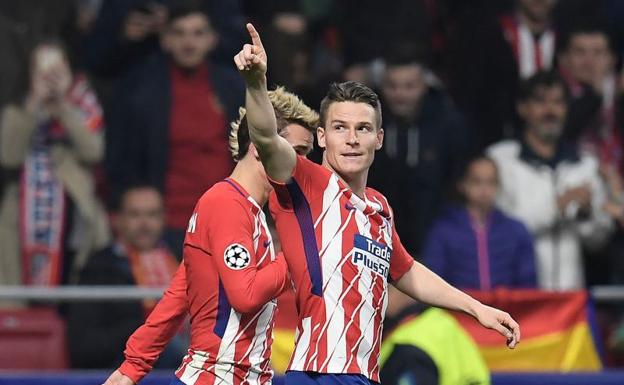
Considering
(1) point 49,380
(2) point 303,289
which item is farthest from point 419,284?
(1) point 49,380

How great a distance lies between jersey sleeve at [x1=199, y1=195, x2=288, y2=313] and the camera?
536cm

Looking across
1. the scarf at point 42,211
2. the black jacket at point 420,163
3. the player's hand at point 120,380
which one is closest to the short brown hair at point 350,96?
the player's hand at point 120,380

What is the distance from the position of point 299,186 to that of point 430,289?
821 millimetres

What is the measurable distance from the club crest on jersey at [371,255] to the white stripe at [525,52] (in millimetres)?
5293

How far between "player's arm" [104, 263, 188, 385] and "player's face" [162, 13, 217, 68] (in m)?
3.77

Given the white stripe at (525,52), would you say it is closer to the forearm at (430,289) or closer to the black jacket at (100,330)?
the black jacket at (100,330)

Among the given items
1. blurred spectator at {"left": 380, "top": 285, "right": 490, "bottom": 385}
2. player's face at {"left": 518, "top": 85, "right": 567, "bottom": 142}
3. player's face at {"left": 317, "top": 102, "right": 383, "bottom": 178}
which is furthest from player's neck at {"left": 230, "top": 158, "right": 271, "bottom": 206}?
player's face at {"left": 518, "top": 85, "right": 567, "bottom": 142}

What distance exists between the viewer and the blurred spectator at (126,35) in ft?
32.6

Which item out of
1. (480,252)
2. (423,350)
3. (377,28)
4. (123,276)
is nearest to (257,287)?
(423,350)

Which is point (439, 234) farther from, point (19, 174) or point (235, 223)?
point (235, 223)

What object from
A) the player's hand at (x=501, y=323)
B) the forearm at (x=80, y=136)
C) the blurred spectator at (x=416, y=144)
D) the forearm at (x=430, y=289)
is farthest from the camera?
the blurred spectator at (x=416, y=144)

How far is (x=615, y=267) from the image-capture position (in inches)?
386

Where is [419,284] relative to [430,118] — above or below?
below

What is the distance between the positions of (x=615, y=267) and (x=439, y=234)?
1.34 metres
